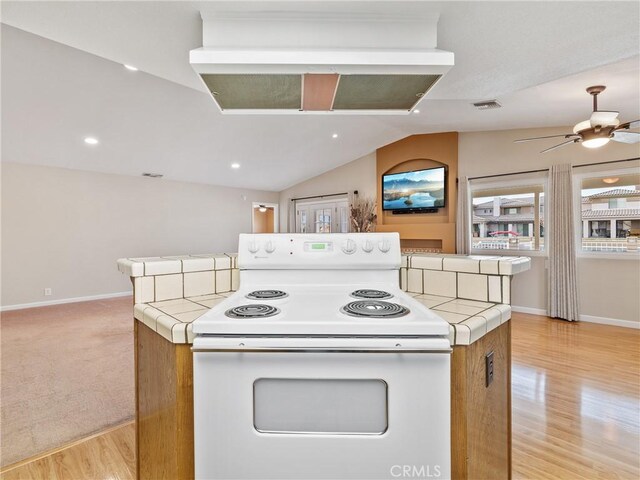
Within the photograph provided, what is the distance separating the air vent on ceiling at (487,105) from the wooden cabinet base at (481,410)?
307 cm

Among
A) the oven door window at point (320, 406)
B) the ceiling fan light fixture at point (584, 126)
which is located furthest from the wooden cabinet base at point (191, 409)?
the ceiling fan light fixture at point (584, 126)

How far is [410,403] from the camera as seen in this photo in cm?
78

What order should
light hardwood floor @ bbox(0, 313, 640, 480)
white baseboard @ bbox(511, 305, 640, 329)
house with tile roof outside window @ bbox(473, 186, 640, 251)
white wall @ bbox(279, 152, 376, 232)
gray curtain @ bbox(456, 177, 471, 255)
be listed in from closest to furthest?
light hardwood floor @ bbox(0, 313, 640, 480)
white baseboard @ bbox(511, 305, 640, 329)
house with tile roof outside window @ bbox(473, 186, 640, 251)
gray curtain @ bbox(456, 177, 471, 255)
white wall @ bbox(279, 152, 376, 232)

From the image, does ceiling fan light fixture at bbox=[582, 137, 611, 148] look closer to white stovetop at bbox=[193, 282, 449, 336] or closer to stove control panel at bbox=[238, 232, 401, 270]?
stove control panel at bbox=[238, 232, 401, 270]

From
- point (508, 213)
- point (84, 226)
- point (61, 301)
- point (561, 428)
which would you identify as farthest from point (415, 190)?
point (61, 301)

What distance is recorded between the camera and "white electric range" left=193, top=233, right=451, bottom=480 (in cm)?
79

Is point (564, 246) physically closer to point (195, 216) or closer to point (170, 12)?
point (170, 12)

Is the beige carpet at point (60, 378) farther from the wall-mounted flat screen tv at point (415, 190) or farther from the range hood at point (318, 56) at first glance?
the wall-mounted flat screen tv at point (415, 190)

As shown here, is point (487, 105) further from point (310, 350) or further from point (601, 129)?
point (310, 350)

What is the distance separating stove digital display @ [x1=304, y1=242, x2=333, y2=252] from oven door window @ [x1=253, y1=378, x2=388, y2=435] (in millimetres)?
612

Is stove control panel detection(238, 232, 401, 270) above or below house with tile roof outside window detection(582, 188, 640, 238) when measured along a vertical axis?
below

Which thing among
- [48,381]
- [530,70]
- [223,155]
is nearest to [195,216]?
[223,155]

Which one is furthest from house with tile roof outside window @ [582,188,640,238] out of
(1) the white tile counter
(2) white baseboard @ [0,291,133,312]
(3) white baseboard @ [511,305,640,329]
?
(2) white baseboard @ [0,291,133,312]

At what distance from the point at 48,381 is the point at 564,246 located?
18.9 feet
